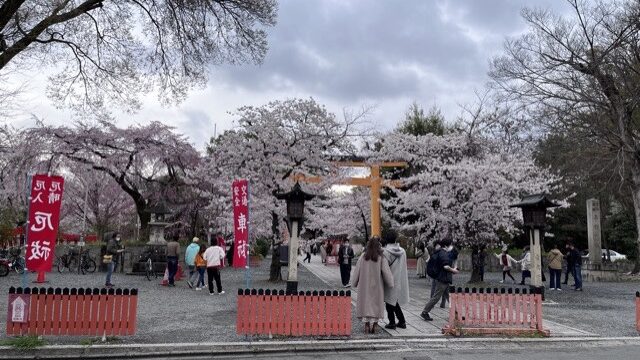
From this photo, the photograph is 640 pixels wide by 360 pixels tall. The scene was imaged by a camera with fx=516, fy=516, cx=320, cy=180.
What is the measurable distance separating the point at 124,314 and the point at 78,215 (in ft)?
118

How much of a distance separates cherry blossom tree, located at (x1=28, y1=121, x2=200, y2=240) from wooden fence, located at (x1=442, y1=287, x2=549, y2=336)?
66.7 feet

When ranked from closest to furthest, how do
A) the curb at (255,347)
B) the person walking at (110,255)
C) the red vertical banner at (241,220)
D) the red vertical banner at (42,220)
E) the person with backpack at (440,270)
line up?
the curb at (255,347)
the red vertical banner at (42,220)
the person with backpack at (440,270)
the red vertical banner at (241,220)
the person walking at (110,255)

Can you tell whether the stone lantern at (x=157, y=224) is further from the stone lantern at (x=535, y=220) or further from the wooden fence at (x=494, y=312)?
the wooden fence at (x=494, y=312)

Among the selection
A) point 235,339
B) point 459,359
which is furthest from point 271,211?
point 459,359

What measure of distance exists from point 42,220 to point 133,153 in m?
18.5

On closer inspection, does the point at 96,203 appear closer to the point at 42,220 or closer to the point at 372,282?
the point at 42,220

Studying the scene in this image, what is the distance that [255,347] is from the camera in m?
8.08

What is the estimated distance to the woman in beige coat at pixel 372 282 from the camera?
903cm

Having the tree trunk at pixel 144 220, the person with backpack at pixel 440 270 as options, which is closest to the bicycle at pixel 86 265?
the tree trunk at pixel 144 220

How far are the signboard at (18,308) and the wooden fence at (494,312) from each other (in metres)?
6.93

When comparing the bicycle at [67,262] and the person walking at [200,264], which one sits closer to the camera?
the person walking at [200,264]

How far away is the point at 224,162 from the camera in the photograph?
2025 centimetres

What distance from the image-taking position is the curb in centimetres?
758

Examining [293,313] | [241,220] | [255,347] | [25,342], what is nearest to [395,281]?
[293,313]
